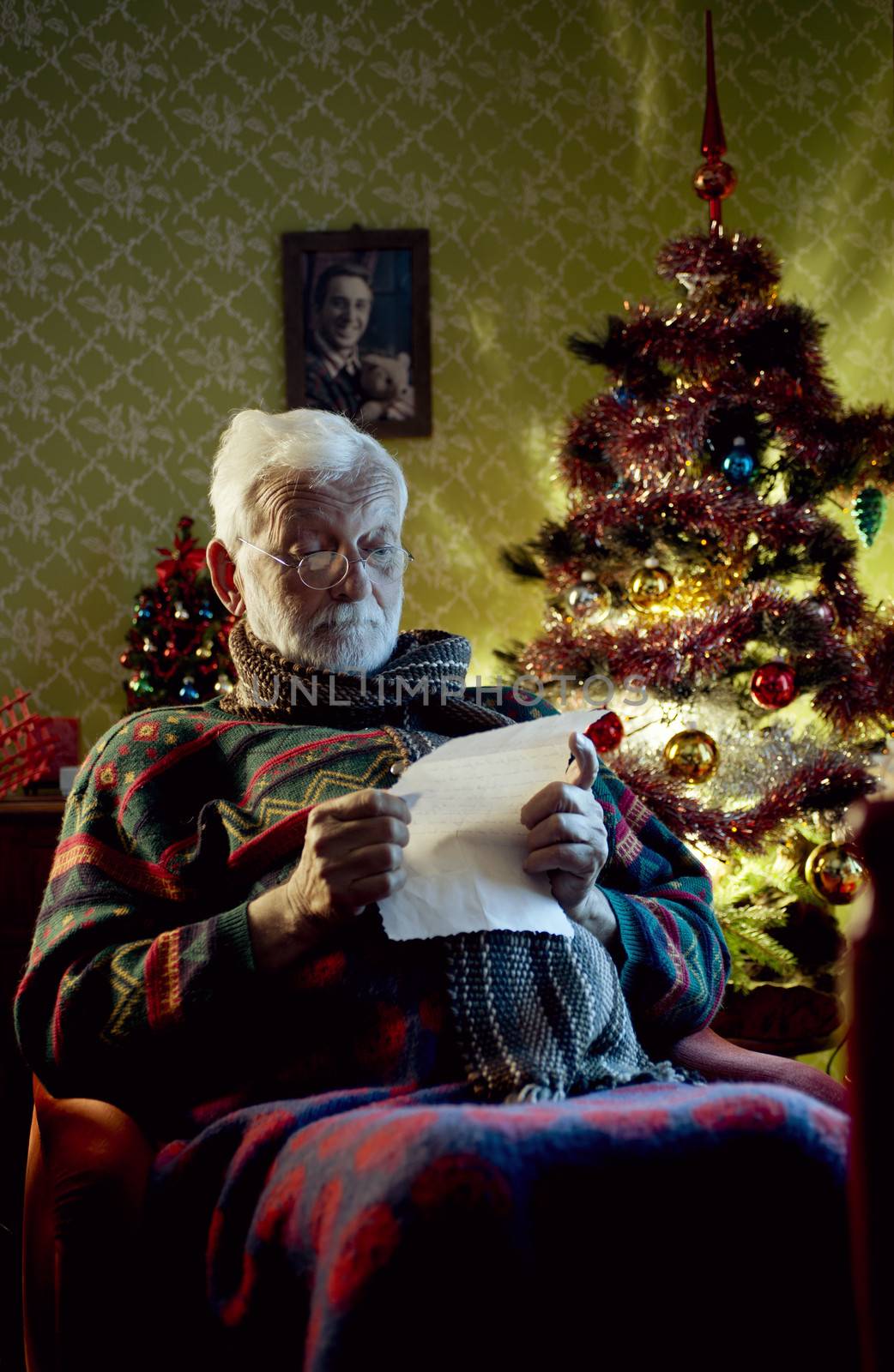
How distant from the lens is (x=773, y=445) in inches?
92.7

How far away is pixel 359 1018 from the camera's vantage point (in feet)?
3.90

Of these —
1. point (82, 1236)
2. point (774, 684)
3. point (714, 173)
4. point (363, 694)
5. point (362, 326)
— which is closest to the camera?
point (82, 1236)

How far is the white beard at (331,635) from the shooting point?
59.4 inches

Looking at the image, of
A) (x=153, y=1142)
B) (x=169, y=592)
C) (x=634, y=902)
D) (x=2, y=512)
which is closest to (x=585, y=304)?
(x=169, y=592)

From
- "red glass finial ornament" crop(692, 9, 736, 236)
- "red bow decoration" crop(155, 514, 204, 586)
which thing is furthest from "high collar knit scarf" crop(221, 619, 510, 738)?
"red glass finial ornament" crop(692, 9, 736, 236)

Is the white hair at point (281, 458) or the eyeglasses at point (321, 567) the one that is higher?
the white hair at point (281, 458)

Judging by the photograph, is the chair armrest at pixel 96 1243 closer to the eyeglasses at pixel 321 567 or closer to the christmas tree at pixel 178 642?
the eyeglasses at pixel 321 567

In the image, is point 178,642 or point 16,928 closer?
point 16,928

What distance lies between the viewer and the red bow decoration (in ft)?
8.91

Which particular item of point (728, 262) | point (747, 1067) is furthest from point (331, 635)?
point (728, 262)

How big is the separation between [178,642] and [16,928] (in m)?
0.74

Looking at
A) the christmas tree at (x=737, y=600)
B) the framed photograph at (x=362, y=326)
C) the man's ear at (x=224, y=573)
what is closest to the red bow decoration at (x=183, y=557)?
the framed photograph at (x=362, y=326)

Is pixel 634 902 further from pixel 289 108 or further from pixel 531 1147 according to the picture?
pixel 289 108

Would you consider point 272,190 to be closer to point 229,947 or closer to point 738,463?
point 738,463
